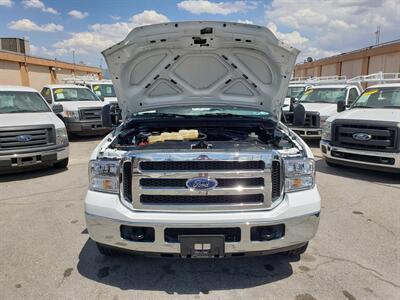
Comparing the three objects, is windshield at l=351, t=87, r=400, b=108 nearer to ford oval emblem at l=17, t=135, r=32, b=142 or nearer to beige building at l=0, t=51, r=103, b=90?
ford oval emblem at l=17, t=135, r=32, b=142

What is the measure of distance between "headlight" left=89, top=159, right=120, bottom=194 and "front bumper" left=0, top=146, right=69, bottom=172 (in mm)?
4288

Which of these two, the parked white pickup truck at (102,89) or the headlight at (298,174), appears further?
the parked white pickup truck at (102,89)

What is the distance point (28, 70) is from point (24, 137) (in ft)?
80.7

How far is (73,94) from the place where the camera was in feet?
42.8

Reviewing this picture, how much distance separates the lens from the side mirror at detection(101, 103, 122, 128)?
4.65 metres

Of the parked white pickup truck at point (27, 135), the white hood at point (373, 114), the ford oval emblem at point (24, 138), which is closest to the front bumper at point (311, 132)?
the white hood at point (373, 114)

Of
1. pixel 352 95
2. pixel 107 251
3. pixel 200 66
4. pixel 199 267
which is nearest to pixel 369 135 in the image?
pixel 200 66

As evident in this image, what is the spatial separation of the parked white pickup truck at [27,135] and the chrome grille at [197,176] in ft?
15.2

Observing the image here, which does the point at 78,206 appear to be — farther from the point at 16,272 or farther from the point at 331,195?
the point at 331,195

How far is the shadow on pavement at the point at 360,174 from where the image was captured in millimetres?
6672

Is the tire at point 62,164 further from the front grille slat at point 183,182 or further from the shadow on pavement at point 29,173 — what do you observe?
the front grille slat at point 183,182

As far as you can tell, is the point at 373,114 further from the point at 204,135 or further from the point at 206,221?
the point at 206,221

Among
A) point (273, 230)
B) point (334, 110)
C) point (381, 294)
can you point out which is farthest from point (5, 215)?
point (334, 110)

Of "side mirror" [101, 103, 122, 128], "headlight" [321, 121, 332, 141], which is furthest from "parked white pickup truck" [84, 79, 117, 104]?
"side mirror" [101, 103, 122, 128]
